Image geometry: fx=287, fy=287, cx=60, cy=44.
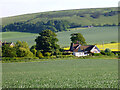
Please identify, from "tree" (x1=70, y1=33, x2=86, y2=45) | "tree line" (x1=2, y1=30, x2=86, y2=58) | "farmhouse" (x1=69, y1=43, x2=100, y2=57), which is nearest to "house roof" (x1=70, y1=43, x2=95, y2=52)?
"farmhouse" (x1=69, y1=43, x2=100, y2=57)

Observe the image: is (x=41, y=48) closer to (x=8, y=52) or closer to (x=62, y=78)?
(x=8, y=52)

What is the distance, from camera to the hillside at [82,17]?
142400 mm

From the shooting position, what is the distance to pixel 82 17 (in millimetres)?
162500

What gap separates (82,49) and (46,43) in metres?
19.0

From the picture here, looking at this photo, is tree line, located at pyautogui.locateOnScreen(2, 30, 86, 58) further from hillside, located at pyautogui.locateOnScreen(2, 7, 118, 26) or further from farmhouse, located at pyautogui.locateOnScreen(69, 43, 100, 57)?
hillside, located at pyautogui.locateOnScreen(2, 7, 118, 26)

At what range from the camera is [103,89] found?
16.8 meters

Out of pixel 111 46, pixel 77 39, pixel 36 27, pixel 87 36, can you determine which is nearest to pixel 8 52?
pixel 111 46

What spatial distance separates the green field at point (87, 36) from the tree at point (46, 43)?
19573 millimetres

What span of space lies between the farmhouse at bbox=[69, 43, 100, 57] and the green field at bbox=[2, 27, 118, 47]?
264 inches

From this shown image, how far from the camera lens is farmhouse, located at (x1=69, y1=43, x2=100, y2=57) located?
10223cm

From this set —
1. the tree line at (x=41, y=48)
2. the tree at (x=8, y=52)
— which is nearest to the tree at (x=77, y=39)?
the tree line at (x=41, y=48)

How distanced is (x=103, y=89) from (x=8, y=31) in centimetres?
12860

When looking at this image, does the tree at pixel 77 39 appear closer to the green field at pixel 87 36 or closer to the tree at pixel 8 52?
the green field at pixel 87 36

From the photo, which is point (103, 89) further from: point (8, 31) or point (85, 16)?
point (85, 16)
